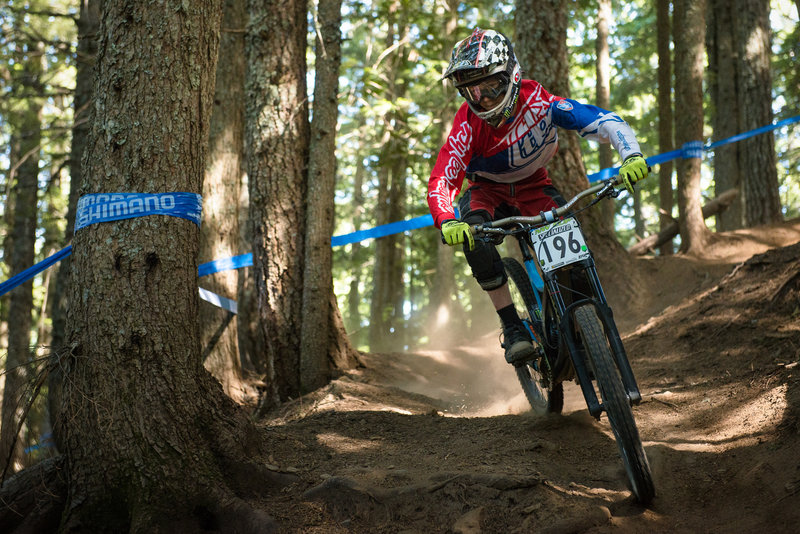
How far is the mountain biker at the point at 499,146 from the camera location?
3.90 meters

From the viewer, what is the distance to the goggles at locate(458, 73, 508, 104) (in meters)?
3.96

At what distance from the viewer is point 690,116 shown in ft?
29.2

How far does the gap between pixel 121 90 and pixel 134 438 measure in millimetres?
1808

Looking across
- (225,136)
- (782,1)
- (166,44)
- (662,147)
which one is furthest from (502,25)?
(166,44)

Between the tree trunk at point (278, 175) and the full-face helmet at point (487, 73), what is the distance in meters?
2.77

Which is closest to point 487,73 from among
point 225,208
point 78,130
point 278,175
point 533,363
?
point 533,363

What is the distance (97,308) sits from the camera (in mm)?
3150

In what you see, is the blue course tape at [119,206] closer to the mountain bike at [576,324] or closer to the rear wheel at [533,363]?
the mountain bike at [576,324]

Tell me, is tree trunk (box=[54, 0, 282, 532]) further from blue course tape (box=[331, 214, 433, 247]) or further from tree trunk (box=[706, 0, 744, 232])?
tree trunk (box=[706, 0, 744, 232])

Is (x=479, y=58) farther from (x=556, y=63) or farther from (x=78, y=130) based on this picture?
(x=78, y=130)

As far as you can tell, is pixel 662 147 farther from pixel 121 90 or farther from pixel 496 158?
pixel 121 90

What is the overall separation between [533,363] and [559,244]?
115 cm

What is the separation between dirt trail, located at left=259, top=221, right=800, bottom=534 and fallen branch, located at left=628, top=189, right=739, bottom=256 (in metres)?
3.39

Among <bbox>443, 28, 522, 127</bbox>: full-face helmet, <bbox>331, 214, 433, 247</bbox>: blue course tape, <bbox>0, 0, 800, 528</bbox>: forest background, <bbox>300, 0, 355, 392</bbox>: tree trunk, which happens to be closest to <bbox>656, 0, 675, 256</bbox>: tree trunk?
<bbox>0, 0, 800, 528</bbox>: forest background
